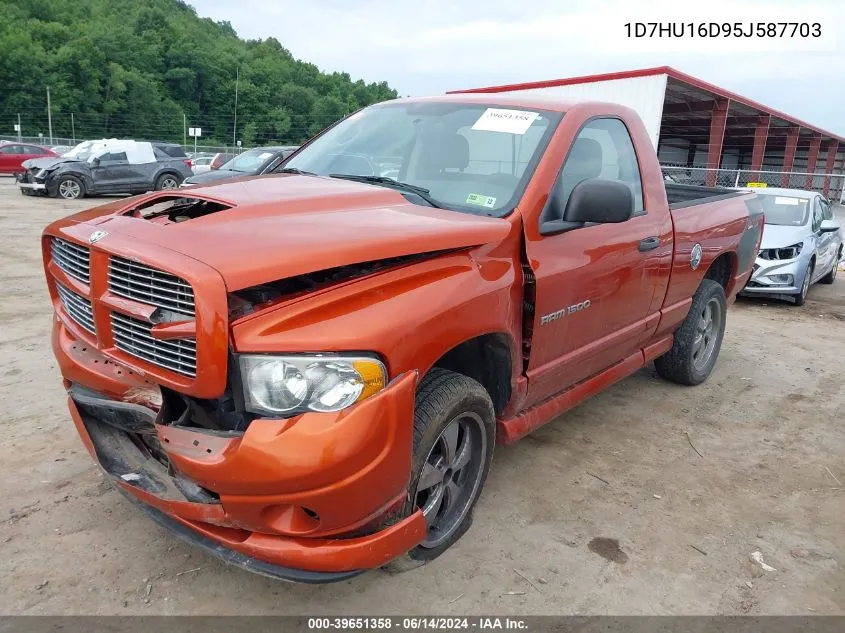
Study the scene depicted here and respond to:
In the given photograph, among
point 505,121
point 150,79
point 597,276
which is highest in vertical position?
point 150,79

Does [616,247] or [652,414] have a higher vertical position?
[616,247]

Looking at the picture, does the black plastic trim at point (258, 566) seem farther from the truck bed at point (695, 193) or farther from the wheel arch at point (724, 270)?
the wheel arch at point (724, 270)

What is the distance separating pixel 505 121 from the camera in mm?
3326

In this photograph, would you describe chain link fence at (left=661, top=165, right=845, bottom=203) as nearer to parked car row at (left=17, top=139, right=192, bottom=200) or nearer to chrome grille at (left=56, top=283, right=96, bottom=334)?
parked car row at (left=17, top=139, right=192, bottom=200)

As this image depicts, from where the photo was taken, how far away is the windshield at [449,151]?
9.94ft

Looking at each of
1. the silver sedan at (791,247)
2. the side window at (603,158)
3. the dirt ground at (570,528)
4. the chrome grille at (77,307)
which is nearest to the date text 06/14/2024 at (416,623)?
the dirt ground at (570,528)

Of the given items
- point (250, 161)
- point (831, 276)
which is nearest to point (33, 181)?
point (250, 161)

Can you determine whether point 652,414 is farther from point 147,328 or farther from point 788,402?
point 147,328

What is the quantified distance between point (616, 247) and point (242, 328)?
6.87 ft

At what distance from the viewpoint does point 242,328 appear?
1.99m

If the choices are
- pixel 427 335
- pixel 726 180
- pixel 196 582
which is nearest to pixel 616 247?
pixel 427 335

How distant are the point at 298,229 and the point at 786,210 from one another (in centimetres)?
888

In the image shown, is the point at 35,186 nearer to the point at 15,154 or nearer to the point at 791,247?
the point at 15,154

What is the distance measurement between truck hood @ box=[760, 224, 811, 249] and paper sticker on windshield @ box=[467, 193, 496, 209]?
6924 mm
